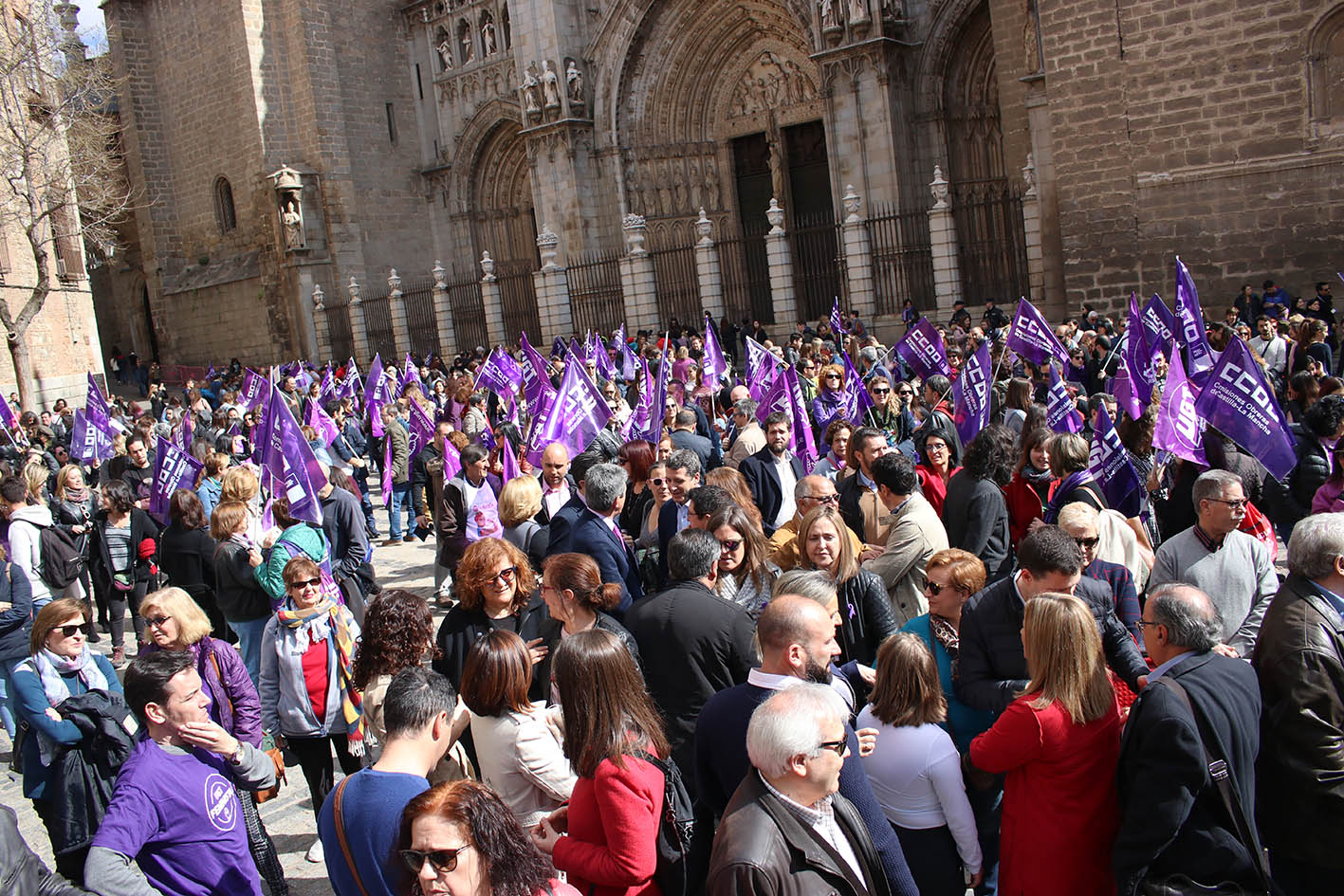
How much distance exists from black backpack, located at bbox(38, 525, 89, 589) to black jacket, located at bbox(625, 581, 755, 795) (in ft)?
18.8

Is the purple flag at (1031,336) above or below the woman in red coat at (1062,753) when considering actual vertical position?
above

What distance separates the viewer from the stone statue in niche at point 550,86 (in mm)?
25266

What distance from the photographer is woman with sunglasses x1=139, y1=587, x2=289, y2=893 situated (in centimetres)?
448

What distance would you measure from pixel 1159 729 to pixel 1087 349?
972 cm

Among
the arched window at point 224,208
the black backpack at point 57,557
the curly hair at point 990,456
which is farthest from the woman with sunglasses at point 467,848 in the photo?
the arched window at point 224,208

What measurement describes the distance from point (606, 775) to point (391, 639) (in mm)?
1387

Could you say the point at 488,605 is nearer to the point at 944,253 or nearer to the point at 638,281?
the point at 944,253

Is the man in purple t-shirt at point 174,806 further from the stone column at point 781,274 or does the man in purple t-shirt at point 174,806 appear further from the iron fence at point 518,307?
the iron fence at point 518,307

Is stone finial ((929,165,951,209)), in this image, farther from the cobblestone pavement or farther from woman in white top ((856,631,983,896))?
woman in white top ((856,631,983,896))

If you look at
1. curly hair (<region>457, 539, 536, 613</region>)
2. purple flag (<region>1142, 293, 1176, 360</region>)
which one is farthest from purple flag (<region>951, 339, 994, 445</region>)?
curly hair (<region>457, 539, 536, 613</region>)

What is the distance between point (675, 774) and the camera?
11.2ft

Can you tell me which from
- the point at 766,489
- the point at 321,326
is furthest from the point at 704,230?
the point at 766,489

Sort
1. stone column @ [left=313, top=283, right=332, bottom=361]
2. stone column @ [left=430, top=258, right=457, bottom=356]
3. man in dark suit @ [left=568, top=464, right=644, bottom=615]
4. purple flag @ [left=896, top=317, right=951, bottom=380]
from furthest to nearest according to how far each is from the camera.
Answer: stone column @ [left=313, top=283, right=332, bottom=361] < stone column @ [left=430, top=258, right=457, bottom=356] < purple flag @ [left=896, top=317, right=951, bottom=380] < man in dark suit @ [left=568, top=464, right=644, bottom=615]

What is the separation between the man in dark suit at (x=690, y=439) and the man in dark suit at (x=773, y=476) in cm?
67
